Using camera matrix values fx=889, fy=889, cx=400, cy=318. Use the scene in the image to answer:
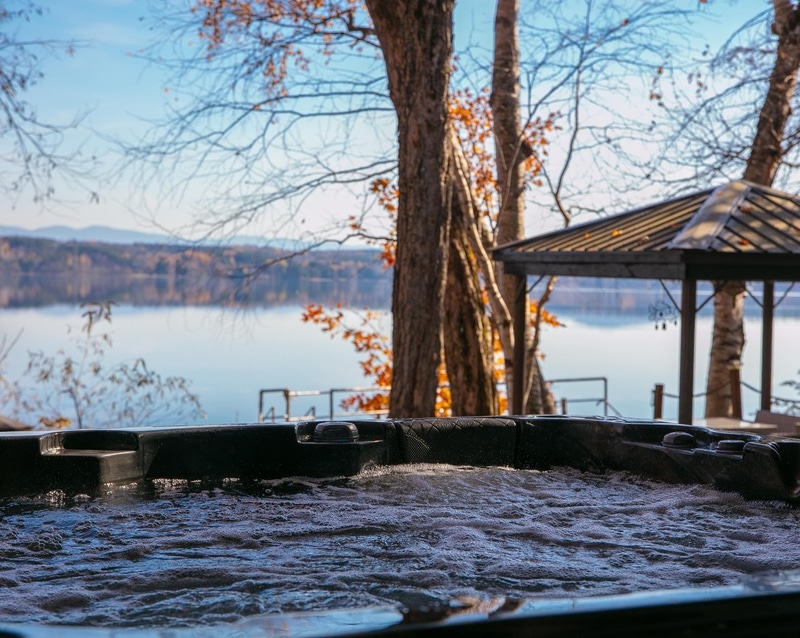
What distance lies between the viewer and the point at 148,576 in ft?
7.00

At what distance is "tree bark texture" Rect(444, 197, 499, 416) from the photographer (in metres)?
6.27

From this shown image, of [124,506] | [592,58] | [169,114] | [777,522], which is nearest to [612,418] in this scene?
[777,522]

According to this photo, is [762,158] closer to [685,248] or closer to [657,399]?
[657,399]

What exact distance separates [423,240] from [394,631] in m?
4.24

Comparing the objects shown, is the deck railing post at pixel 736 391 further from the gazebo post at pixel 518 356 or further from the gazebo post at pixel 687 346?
the gazebo post at pixel 687 346

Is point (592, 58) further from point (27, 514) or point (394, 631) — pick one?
point (394, 631)

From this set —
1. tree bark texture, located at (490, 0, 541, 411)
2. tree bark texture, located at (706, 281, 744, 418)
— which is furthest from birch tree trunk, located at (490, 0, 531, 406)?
tree bark texture, located at (706, 281, 744, 418)

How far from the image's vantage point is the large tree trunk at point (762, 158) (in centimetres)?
899

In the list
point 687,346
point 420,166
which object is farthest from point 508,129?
point 687,346

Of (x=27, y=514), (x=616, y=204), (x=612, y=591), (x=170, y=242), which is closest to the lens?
(x=612, y=591)

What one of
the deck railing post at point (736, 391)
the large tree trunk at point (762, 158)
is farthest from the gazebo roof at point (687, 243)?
the deck railing post at point (736, 391)

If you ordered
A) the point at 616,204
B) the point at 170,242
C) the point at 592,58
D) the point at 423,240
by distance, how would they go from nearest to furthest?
the point at 423,240 → the point at 592,58 → the point at 170,242 → the point at 616,204

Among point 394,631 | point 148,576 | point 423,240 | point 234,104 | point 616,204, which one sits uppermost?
point 234,104

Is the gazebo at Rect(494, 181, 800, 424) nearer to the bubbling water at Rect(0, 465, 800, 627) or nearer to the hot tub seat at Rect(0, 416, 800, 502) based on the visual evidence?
the hot tub seat at Rect(0, 416, 800, 502)
